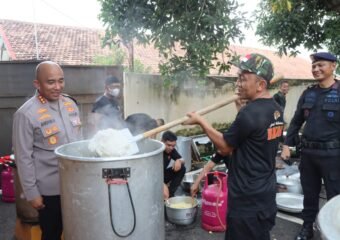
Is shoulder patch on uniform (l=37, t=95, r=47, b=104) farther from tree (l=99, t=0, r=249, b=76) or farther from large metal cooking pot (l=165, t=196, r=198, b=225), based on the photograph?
tree (l=99, t=0, r=249, b=76)

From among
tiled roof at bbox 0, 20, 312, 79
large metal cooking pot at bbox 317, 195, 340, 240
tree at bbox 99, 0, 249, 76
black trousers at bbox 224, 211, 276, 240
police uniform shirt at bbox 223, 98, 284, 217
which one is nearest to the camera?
large metal cooking pot at bbox 317, 195, 340, 240

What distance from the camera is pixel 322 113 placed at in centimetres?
343

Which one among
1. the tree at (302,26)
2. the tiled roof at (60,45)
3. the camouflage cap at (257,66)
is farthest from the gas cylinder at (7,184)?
the tiled roof at (60,45)

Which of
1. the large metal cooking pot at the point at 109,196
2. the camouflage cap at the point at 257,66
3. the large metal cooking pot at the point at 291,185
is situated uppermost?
the camouflage cap at the point at 257,66

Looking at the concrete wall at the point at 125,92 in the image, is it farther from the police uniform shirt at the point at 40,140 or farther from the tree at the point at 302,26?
the police uniform shirt at the point at 40,140

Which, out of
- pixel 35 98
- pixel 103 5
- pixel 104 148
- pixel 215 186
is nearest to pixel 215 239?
pixel 215 186

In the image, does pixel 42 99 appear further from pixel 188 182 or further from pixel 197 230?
pixel 188 182

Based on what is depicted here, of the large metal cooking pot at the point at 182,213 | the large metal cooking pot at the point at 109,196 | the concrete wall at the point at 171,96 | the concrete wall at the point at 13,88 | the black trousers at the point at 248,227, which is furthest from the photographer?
the concrete wall at the point at 171,96

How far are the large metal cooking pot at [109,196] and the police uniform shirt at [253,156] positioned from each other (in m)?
0.61

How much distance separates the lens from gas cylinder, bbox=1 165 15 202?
15.3 ft

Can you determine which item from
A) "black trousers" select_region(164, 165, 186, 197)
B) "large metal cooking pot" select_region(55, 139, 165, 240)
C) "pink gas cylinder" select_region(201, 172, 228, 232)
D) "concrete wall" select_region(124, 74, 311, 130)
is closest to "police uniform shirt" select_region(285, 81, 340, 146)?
"pink gas cylinder" select_region(201, 172, 228, 232)

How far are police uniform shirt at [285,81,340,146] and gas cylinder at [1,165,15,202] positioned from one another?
4097 millimetres

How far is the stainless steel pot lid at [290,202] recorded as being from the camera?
14.2 ft

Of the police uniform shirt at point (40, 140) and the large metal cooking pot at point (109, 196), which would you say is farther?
the police uniform shirt at point (40, 140)
